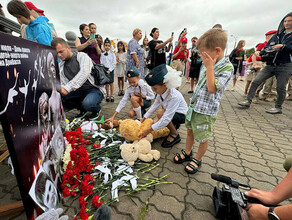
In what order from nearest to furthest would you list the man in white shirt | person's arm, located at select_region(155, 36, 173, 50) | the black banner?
1. the black banner
2. the man in white shirt
3. person's arm, located at select_region(155, 36, 173, 50)

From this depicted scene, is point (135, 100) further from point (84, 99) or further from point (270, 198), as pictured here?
point (270, 198)

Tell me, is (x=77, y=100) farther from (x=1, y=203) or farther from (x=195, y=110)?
(x=195, y=110)

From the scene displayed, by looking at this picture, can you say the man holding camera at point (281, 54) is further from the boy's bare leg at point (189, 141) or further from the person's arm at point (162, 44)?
the boy's bare leg at point (189, 141)

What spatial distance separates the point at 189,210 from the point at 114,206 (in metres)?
0.66

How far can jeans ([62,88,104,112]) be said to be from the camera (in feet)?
9.40

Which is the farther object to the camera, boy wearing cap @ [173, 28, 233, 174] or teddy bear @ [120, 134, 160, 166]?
teddy bear @ [120, 134, 160, 166]

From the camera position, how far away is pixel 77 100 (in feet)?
A: 10.1

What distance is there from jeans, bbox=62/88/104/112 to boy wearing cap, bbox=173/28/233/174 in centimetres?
195

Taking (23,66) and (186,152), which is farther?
(186,152)

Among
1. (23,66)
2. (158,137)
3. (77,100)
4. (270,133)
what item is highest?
(23,66)

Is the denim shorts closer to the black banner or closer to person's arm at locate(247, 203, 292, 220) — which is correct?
person's arm at locate(247, 203, 292, 220)

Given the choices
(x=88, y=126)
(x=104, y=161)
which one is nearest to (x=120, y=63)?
(x=88, y=126)

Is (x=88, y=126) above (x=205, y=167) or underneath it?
above

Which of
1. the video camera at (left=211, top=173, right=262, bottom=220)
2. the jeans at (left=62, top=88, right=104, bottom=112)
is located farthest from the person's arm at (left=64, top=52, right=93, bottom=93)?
the video camera at (left=211, top=173, right=262, bottom=220)
